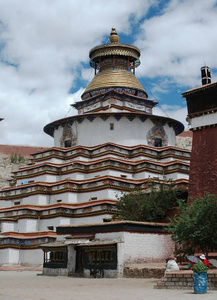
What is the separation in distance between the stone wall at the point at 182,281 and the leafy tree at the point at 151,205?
31.0 ft

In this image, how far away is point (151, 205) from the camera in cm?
2170

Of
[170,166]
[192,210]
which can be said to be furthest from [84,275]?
[170,166]

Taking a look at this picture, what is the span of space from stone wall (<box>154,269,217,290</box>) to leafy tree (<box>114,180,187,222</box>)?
31.0ft

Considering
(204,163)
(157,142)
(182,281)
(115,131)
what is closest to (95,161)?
(115,131)

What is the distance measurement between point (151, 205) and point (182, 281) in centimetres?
997

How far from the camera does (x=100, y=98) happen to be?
116 feet

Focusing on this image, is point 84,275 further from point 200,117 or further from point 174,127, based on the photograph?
point 174,127

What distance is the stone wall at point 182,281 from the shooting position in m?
11.6

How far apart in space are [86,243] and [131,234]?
1.92 metres

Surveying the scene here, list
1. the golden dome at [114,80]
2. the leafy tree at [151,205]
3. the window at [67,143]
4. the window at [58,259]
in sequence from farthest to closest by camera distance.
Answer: the golden dome at [114,80]
the window at [67,143]
the leafy tree at [151,205]
the window at [58,259]

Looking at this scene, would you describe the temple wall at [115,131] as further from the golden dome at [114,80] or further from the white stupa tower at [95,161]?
the golden dome at [114,80]

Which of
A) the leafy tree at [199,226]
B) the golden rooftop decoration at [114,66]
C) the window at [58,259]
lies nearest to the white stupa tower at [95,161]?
the golden rooftop decoration at [114,66]

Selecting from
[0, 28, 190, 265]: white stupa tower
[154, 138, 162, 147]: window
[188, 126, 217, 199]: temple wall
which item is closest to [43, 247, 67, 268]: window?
[0, 28, 190, 265]: white stupa tower

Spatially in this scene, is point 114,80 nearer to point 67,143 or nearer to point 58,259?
point 67,143
